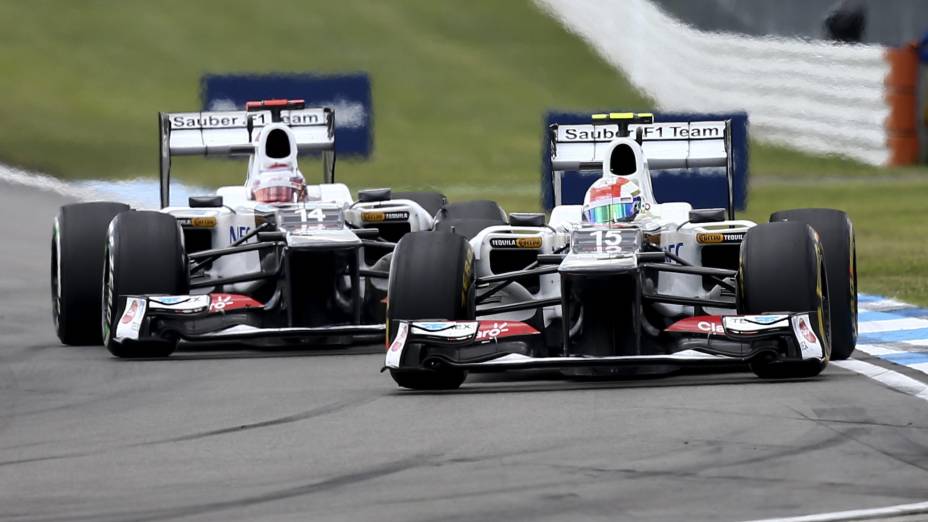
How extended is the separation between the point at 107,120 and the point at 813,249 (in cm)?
3213

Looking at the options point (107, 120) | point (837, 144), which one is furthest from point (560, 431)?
point (107, 120)

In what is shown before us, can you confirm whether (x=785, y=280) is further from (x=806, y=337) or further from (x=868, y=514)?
(x=868, y=514)

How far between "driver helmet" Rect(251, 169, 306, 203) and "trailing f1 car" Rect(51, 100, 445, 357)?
1 centimetres

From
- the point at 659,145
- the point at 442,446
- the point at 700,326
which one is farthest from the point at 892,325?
the point at 442,446

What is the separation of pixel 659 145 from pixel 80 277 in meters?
4.48

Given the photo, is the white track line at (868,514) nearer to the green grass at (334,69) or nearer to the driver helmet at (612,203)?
the driver helmet at (612,203)

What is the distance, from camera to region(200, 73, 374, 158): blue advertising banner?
32.8m

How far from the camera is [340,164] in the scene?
3766cm

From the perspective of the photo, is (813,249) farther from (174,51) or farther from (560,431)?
(174,51)

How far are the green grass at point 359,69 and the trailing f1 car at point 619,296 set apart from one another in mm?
19203

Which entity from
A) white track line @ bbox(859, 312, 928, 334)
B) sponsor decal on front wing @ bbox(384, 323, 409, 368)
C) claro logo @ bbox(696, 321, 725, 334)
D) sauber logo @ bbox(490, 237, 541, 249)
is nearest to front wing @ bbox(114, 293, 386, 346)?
sauber logo @ bbox(490, 237, 541, 249)

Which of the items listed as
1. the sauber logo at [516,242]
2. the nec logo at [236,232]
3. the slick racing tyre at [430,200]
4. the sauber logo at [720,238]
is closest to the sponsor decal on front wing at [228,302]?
the nec logo at [236,232]

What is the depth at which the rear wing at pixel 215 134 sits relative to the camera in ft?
55.3

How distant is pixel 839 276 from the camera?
12852 millimetres
